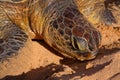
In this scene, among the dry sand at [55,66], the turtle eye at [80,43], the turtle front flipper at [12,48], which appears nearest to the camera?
the dry sand at [55,66]

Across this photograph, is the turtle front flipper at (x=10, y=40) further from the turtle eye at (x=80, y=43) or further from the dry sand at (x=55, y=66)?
the turtle eye at (x=80, y=43)

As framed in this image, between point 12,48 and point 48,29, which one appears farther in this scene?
point 48,29

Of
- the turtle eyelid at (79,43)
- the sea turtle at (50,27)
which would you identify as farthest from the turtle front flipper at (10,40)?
the turtle eyelid at (79,43)

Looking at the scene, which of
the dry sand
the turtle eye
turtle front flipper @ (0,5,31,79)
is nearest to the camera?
the dry sand

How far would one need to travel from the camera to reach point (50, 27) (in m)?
3.38

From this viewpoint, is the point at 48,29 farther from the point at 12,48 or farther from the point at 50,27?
the point at 12,48

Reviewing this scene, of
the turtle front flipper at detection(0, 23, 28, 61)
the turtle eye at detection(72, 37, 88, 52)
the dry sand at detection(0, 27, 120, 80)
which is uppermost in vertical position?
the turtle front flipper at detection(0, 23, 28, 61)

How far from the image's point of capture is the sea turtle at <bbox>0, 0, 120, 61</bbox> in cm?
316

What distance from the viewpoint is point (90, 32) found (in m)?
3.17

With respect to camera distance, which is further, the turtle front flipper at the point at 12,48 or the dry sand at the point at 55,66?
the turtle front flipper at the point at 12,48

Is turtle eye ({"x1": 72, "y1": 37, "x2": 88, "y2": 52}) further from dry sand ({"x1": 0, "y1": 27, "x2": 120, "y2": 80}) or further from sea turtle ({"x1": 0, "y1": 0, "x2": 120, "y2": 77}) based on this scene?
dry sand ({"x1": 0, "y1": 27, "x2": 120, "y2": 80})

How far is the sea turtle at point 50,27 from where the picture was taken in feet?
10.4

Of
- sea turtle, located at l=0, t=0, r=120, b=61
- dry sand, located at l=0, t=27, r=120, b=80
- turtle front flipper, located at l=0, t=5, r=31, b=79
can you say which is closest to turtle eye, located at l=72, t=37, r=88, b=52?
sea turtle, located at l=0, t=0, r=120, b=61

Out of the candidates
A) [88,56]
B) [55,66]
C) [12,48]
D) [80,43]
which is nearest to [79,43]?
[80,43]
